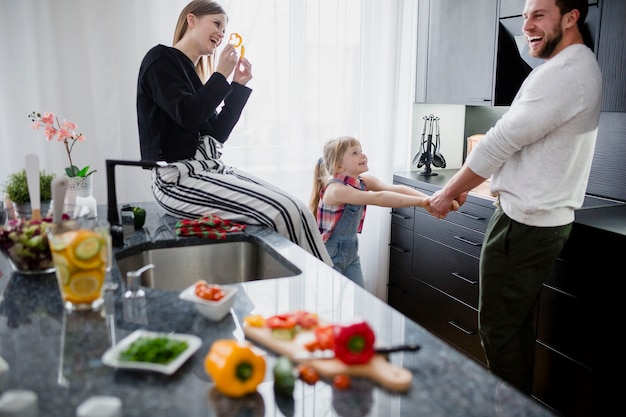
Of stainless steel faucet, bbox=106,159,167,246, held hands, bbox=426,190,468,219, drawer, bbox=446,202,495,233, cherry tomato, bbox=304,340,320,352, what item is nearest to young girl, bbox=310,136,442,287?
held hands, bbox=426,190,468,219

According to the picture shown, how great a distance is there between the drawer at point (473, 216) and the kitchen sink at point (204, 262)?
147cm

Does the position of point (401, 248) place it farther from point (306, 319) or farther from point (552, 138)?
point (306, 319)

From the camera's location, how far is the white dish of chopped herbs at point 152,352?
839 mm

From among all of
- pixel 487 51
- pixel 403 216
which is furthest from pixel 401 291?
pixel 487 51

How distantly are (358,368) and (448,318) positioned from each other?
245cm

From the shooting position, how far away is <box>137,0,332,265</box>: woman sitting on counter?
1833 mm

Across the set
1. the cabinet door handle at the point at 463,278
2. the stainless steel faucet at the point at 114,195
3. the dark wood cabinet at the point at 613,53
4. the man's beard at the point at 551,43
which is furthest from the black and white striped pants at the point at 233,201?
the dark wood cabinet at the point at 613,53

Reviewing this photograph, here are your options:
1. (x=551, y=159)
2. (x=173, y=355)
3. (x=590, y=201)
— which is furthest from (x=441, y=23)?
(x=173, y=355)

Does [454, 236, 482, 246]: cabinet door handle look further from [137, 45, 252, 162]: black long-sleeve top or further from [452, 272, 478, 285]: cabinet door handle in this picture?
[137, 45, 252, 162]: black long-sleeve top

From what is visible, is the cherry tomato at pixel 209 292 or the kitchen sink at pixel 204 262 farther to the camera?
the kitchen sink at pixel 204 262

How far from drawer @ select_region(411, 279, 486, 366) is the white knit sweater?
102 cm

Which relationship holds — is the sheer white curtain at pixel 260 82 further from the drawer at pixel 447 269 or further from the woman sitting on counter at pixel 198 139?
the woman sitting on counter at pixel 198 139

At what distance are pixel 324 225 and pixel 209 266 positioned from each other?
1.07m

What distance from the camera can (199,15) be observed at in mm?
2076
